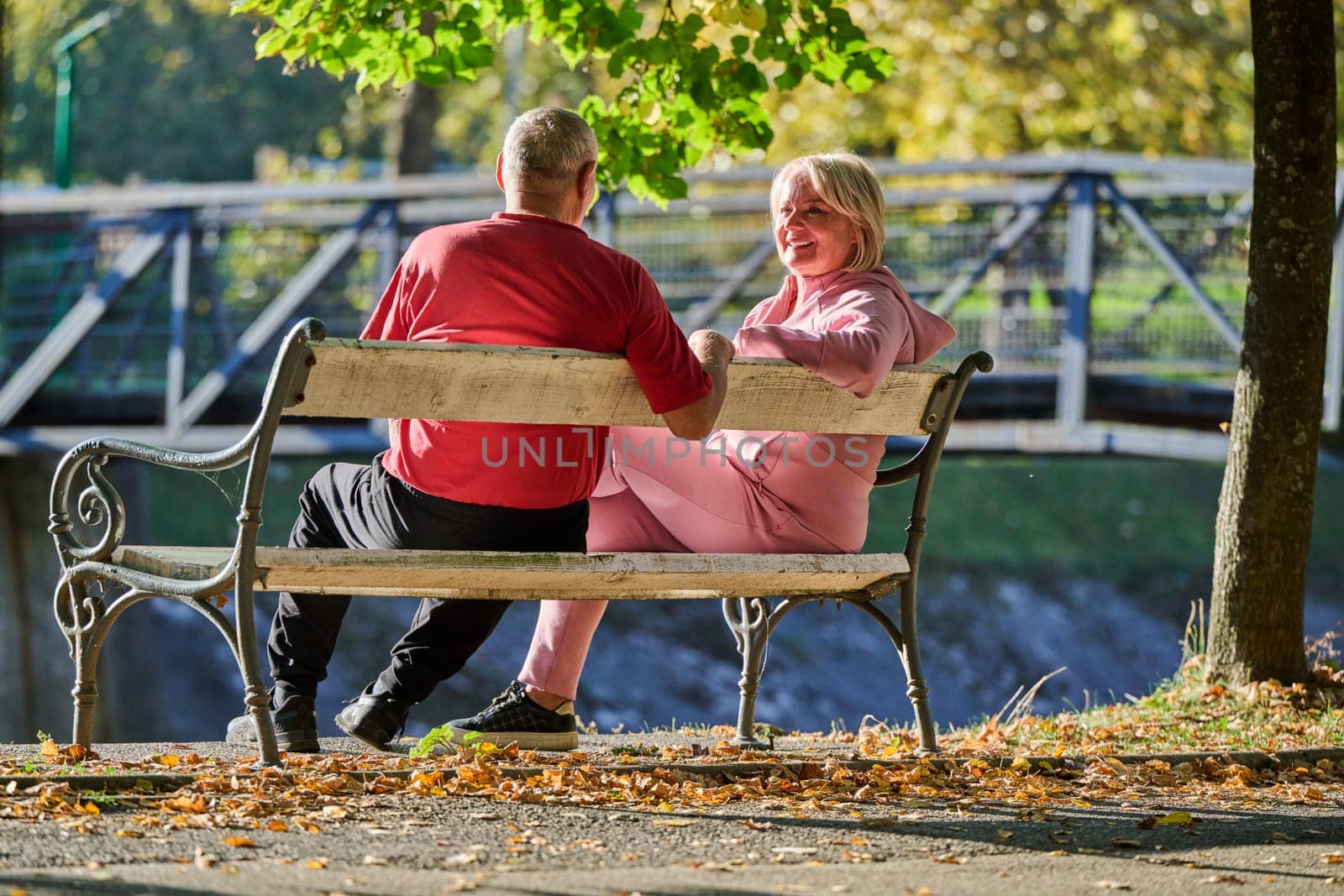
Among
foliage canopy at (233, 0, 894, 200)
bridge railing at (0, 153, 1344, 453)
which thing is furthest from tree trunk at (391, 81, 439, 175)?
foliage canopy at (233, 0, 894, 200)

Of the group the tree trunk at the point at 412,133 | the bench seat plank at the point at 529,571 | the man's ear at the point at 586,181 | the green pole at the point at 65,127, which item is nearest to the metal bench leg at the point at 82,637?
the bench seat plank at the point at 529,571

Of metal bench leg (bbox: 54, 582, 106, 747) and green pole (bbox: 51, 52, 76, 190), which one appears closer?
metal bench leg (bbox: 54, 582, 106, 747)

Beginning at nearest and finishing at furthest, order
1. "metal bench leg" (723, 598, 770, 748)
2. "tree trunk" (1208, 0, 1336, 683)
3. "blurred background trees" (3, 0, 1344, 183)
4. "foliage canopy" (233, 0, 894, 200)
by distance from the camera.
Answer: "metal bench leg" (723, 598, 770, 748)
"tree trunk" (1208, 0, 1336, 683)
"foliage canopy" (233, 0, 894, 200)
"blurred background trees" (3, 0, 1344, 183)

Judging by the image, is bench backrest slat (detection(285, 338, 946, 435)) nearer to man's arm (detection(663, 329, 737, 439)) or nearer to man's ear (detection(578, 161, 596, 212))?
man's arm (detection(663, 329, 737, 439))

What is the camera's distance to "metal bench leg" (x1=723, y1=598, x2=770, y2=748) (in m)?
5.11

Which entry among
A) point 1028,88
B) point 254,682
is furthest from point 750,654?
point 1028,88

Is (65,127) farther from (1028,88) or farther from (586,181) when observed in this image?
(586,181)

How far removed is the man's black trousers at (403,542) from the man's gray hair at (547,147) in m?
0.76

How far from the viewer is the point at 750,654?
16.8ft

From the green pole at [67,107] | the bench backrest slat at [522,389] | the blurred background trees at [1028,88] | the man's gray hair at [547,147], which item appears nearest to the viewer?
the bench backrest slat at [522,389]

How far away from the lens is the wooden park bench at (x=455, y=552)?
381 cm

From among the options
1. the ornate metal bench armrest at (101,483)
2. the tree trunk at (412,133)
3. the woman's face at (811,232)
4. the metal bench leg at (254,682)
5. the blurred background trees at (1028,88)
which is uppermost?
the blurred background trees at (1028,88)

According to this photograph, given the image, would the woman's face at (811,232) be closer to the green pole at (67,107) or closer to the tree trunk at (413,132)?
the tree trunk at (413,132)

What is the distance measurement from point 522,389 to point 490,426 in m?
0.27
